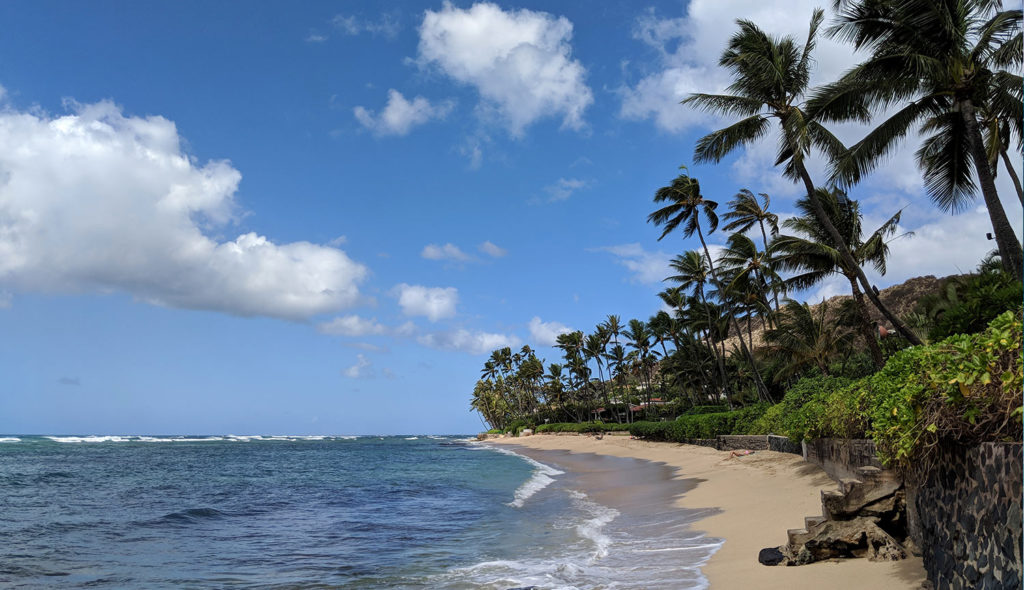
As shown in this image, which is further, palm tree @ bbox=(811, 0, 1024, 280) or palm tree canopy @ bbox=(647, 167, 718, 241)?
palm tree canopy @ bbox=(647, 167, 718, 241)

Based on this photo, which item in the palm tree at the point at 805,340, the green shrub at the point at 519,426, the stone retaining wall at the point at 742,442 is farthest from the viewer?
the green shrub at the point at 519,426

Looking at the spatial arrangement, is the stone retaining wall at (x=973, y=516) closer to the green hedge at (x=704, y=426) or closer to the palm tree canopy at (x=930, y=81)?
the palm tree canopy at (x=930, y=81)

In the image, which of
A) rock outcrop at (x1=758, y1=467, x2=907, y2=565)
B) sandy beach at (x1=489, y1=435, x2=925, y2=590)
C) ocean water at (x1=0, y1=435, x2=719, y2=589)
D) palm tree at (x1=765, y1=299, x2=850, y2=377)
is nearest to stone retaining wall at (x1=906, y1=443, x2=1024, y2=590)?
sandy beach at (x1=489, y1=435, x2=925, y2=590)

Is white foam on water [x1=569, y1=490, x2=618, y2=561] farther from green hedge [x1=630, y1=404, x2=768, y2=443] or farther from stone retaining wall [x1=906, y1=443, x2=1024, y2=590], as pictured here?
green hedge [x1=630, y1=404, x2=768, y2=443]

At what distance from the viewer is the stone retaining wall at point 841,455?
8.36m

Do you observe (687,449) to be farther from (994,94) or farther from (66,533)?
(66,533)

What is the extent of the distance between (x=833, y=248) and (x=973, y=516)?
18.3 meters

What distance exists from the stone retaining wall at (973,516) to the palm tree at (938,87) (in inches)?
380

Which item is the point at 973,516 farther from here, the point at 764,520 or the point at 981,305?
the point at 981,305

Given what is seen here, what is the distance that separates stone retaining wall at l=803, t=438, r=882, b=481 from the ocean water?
248cm

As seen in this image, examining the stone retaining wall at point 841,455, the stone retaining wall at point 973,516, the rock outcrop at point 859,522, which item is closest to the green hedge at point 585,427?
the stone retaining wall at point 841,455

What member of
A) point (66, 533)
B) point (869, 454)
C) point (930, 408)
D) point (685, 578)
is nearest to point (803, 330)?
point (869, 454)

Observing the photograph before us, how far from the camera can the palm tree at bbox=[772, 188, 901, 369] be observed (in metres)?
20.2

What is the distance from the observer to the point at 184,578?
29.6 ft
